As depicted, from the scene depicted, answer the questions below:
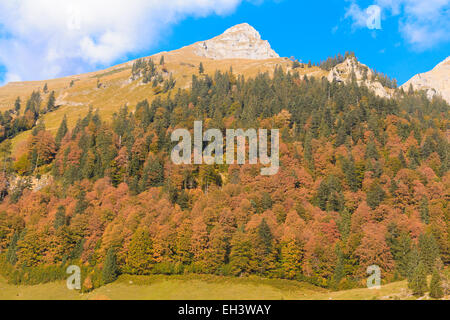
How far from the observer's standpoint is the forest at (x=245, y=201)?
255 ft

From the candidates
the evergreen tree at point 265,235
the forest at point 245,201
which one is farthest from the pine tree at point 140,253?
the evergreen tree at point 265,235

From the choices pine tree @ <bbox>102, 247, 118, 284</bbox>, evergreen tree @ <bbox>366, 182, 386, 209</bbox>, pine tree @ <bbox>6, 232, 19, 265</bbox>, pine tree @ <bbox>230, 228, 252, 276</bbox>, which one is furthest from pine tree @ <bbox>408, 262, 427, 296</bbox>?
pine tree @ <bbox>6, 232, 19, 265</bbox>

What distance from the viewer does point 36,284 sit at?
3231 inches

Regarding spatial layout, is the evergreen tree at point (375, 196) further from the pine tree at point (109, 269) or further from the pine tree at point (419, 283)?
the pine tree at point (109, 269)

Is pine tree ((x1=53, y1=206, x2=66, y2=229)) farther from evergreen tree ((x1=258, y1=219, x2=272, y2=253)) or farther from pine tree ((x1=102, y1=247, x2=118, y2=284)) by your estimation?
evergreen tree ((x1=258, y1=219, x2=272, y2=253))

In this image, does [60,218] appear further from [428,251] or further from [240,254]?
[428,251]

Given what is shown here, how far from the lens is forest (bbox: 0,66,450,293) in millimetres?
77625

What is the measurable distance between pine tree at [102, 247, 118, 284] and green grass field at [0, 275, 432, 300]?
5.46ft

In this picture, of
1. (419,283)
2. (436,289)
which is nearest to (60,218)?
(419,283)

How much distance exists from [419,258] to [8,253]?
11110 cm

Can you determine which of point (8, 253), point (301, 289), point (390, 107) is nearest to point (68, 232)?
point (8, 253)

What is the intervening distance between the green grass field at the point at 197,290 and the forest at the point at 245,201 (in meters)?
3.05

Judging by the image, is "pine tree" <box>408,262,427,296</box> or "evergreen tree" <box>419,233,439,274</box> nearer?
"pine tree" <box>408,262,427,296</box>
